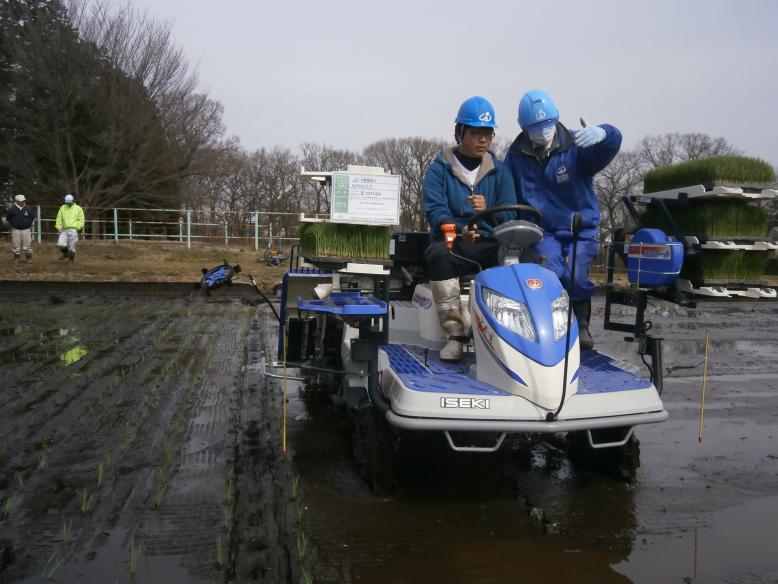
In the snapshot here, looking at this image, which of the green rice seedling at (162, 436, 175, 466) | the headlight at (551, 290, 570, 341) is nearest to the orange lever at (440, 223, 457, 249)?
the headlight at (551, 290, 570, 341)

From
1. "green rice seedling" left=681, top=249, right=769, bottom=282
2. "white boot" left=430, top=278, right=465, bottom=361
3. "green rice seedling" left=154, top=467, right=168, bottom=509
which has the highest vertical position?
"green rice seedling" left=681, top=249, right=769, bottom=282

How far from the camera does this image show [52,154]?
25391 millimetres

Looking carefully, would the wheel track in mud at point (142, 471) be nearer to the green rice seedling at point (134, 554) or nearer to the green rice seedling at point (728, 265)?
the green rice seedling at point (134, 554)

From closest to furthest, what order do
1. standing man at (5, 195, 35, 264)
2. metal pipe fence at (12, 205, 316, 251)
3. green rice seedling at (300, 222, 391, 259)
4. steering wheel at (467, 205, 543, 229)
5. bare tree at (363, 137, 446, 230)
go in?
steering wheel at (467, 205, 543, 229)
green rice seedling at (300, 222, 391, 259)
standing man at (5, 195, 35, 264)
metal pipe fence at (12, 205, 316, 251)
bare tree at (363, 137, 446, 230)

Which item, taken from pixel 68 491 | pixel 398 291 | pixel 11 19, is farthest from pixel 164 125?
pixel 68 491

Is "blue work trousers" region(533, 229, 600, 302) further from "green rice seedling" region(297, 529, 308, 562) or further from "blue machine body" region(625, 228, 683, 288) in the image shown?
"green rice seedling" region(297, 529, 308, 562)

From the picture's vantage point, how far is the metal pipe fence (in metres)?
23.6

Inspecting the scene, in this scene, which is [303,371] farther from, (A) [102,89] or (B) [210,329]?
(A) [102,89]

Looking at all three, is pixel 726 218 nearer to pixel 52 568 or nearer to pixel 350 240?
pixel 350 240

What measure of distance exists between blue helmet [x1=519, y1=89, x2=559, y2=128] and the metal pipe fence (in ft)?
61.9

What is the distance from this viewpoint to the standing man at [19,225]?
17250 mm

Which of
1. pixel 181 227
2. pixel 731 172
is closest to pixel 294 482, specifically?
pixel 731 172

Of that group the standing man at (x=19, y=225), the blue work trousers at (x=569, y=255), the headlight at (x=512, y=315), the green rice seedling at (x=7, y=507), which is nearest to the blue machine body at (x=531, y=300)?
the headlight at (x=512, y=315)

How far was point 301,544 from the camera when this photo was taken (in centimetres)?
323
